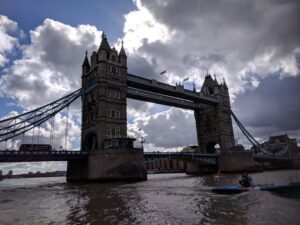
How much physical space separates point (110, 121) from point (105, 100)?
5.05 m

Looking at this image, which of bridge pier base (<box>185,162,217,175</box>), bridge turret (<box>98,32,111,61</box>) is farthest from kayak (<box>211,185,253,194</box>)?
bridge pier base (<box>185,162,217,175</box>)

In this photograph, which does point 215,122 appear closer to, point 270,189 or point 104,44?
point 104,44

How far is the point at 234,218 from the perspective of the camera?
14.6m

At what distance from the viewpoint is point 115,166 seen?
49.2 m

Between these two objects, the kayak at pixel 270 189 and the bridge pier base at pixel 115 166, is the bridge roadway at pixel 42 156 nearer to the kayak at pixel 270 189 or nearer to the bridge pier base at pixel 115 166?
the bridge pier base at pixel 115 166

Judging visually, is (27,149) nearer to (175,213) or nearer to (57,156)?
(57,156)

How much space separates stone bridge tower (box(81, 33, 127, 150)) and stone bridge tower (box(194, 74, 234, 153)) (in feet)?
142

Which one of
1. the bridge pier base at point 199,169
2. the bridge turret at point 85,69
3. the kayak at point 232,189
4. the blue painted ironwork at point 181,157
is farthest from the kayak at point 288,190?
the bridge pier base at point 199,169

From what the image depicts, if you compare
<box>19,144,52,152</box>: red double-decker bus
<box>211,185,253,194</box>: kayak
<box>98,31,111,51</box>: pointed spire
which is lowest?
<box>211,185,253,194</box>: kayak

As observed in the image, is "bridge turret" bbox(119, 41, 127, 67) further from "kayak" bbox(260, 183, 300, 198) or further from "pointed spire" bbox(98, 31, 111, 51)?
"kayak" bbox(260, 183, 300, 198)

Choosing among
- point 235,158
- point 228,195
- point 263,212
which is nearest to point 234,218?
point 263,212

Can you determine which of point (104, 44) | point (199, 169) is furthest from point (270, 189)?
point (199, 169)

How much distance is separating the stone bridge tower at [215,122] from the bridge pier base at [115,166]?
158 ft

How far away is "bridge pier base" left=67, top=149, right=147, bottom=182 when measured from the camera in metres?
48.8
